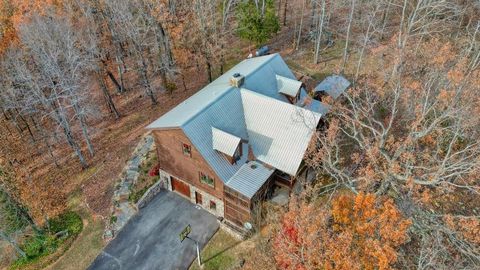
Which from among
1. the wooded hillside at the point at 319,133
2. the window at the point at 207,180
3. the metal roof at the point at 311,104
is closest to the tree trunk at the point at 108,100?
the wooded hillside at the point at 319,133

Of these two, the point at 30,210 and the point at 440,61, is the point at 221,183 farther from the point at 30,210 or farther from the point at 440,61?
the point at 440,61

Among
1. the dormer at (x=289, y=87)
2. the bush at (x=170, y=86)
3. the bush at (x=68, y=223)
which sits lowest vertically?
the bush at (x=68, y=223)

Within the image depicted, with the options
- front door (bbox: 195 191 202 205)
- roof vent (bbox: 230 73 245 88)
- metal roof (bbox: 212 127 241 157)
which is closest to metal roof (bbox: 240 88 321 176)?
roof vent (bbox: 230 73 245 88)

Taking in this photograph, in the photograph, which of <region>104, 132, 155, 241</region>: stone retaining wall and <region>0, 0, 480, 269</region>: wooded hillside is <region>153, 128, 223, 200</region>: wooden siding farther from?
<region>0, 0, 480, 269</region>: wooded hillside

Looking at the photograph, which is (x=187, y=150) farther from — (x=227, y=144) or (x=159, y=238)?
(x=159, y=238)


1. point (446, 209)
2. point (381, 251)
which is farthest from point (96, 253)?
point (446, 209)

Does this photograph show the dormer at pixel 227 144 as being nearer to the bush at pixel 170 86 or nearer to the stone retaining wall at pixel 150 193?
the stone retaining wall at pixel 150 193
